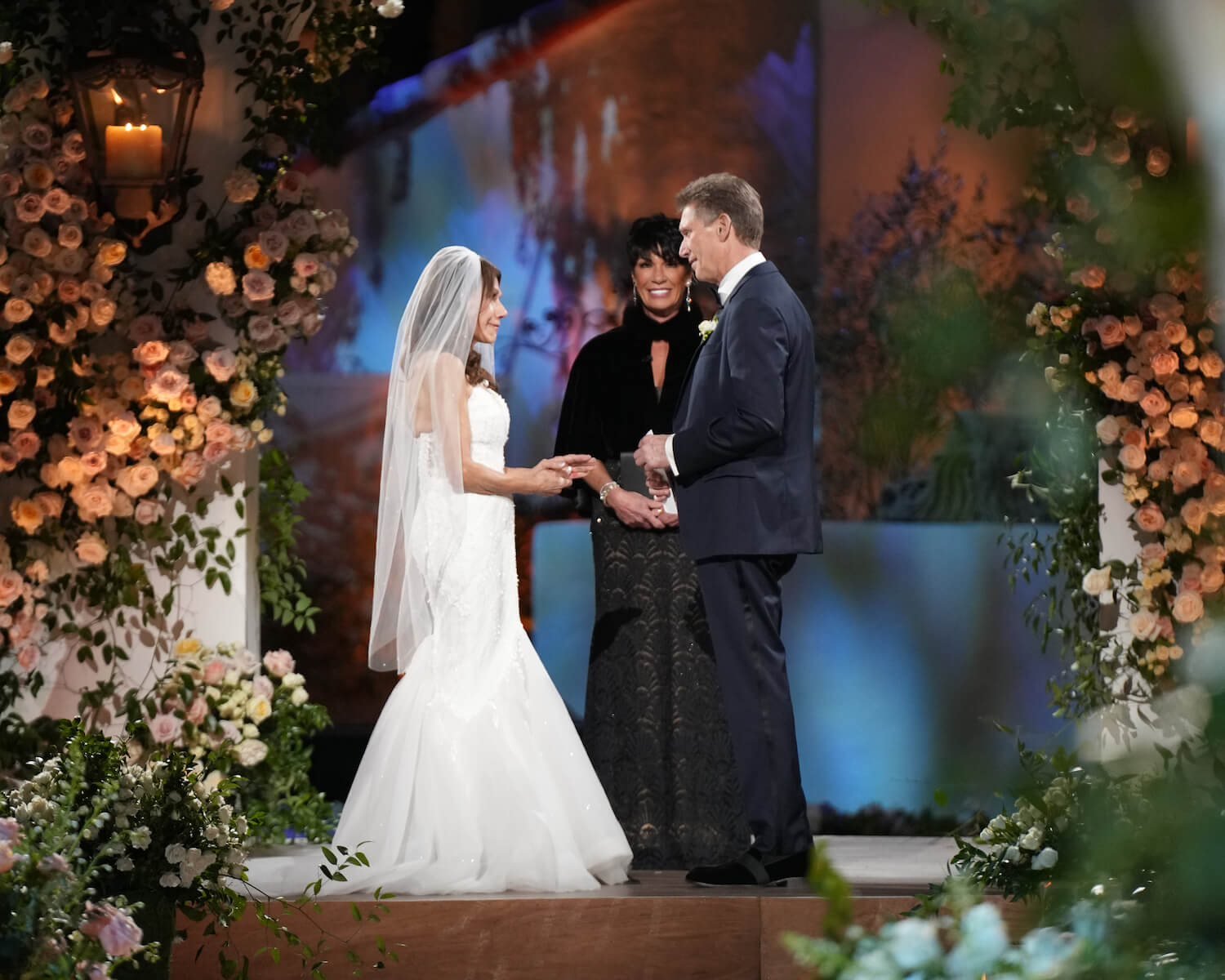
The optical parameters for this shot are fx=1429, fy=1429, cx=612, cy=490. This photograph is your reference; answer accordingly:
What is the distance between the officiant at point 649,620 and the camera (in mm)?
4012

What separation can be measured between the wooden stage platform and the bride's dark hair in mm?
1408

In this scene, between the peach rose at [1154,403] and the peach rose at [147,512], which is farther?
the peach rose at [147,512]

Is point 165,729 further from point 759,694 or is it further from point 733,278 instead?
point 733,278

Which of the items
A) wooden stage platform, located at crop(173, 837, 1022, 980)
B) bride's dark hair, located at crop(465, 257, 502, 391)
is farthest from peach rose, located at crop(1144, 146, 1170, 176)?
bride's dark hair, located at crop(465, 257, 502, 391)

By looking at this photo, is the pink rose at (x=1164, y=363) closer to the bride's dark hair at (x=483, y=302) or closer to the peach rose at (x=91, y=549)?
the bride's dark hair at (x=483, y=302)

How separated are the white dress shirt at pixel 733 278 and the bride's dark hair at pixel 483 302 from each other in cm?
63

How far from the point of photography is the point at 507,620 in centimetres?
383

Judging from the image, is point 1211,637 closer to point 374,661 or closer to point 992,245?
point 992,245

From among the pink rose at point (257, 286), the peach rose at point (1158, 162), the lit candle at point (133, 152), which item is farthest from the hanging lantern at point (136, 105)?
the peach rose at point (1158, 162)

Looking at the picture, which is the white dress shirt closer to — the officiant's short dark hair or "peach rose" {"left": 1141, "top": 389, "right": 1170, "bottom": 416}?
the officiant's short dark hair

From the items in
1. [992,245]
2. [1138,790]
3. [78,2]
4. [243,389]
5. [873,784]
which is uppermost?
[78,2]

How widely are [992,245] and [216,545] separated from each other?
3805 millimetres

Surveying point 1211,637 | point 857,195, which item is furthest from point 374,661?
point 1211,637

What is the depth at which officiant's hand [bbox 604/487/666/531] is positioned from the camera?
3.99 metres
